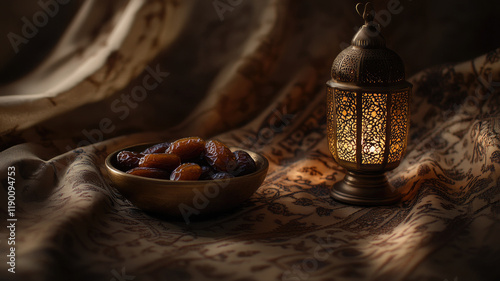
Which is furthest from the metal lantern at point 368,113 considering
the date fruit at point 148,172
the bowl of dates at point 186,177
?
the date fruit at point 148,172

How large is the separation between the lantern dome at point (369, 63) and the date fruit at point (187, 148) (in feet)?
1.17

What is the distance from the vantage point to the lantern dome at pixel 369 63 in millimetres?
1252

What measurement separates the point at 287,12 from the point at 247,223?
0.82 metres

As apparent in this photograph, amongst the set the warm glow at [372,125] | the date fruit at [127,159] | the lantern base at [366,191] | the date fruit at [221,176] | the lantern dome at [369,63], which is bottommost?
the lantern base at [366,191]

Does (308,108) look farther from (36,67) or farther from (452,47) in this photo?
(36,67)

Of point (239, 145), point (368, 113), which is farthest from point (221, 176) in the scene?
point (239, 145)

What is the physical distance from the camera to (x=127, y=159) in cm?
125

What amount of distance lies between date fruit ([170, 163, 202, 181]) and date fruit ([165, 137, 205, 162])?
0.27 feet

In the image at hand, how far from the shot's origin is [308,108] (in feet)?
5.93

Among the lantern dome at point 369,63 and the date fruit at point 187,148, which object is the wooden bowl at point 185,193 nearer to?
the date fruit at point 187,148

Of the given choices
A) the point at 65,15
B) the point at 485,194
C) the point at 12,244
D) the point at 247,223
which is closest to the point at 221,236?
the point at 247,223

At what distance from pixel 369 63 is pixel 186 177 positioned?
0.47 meters

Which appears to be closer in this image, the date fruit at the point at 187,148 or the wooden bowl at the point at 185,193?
the wooden bowl at the point at 185,193

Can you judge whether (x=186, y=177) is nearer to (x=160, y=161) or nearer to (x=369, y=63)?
(x=160, y=161)
